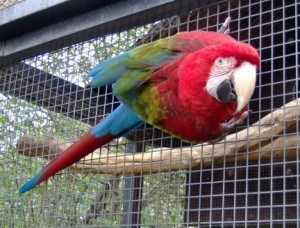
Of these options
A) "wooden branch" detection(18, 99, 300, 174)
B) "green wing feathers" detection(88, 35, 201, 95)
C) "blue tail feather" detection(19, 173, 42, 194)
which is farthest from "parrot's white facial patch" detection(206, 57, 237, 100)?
"blue tail feather" detection(19, 173, 42, 194)

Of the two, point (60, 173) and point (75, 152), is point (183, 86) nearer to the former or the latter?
point (75, 152)

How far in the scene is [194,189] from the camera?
6.17ft

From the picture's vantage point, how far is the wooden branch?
126 centimetres

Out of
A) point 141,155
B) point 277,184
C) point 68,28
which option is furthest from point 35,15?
point 277,184

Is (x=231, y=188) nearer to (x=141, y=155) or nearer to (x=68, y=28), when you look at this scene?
(x=141, y=155)

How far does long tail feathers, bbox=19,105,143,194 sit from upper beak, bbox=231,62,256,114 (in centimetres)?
48

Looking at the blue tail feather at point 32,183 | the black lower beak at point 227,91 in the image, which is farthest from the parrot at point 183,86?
the blue tail feather at point 32,183

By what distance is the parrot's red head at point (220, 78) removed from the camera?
1064mm

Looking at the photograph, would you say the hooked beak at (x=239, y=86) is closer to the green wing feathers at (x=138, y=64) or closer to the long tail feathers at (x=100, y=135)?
the green wing feathers at (x=138, y=64)

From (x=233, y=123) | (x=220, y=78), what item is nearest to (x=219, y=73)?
(x=220, y=78)

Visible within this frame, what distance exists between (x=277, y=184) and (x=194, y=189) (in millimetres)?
330

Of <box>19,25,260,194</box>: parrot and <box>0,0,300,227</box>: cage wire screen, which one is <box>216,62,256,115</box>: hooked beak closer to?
<box>19,25,260,194</box>: parrot

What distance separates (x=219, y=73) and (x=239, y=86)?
0.06m

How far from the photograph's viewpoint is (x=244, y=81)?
1059mm
